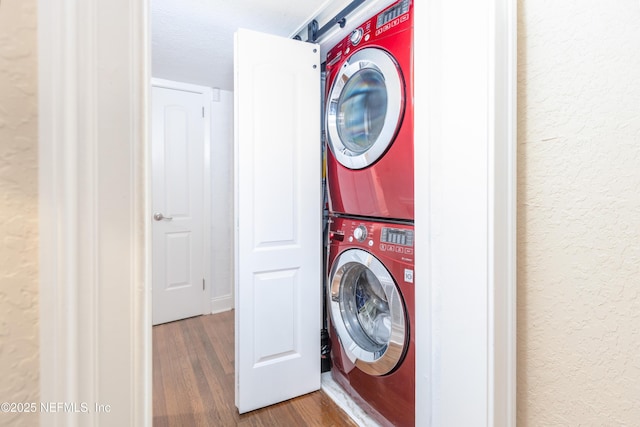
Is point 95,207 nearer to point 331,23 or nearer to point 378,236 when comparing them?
point 378,236

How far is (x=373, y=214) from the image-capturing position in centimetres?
141

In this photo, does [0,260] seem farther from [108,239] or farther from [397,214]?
[397,214]

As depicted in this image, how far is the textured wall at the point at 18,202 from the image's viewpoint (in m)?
0.32

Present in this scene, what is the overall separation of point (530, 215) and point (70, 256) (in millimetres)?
901

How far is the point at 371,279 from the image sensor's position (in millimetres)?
1541

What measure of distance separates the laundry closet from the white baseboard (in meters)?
1.54

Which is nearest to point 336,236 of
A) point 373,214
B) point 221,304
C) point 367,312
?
point 373,214

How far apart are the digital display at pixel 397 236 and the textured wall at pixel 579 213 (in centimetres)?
49

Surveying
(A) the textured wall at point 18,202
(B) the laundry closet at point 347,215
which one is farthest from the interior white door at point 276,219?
(A) the textured wall at point 18,202

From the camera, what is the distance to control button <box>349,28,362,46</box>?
1454mm

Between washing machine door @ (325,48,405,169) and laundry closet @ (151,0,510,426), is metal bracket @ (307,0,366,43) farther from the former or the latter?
washing machine door @ (325,48,405,169)

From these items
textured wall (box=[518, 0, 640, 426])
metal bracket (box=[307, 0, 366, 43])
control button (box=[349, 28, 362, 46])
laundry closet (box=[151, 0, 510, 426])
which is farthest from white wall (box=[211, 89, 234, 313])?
textured wall (box=[518, 0, 640, 426])

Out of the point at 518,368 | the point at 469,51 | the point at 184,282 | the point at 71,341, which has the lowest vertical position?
the point at 184,282

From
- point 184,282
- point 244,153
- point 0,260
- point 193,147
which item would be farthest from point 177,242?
point 0,260
